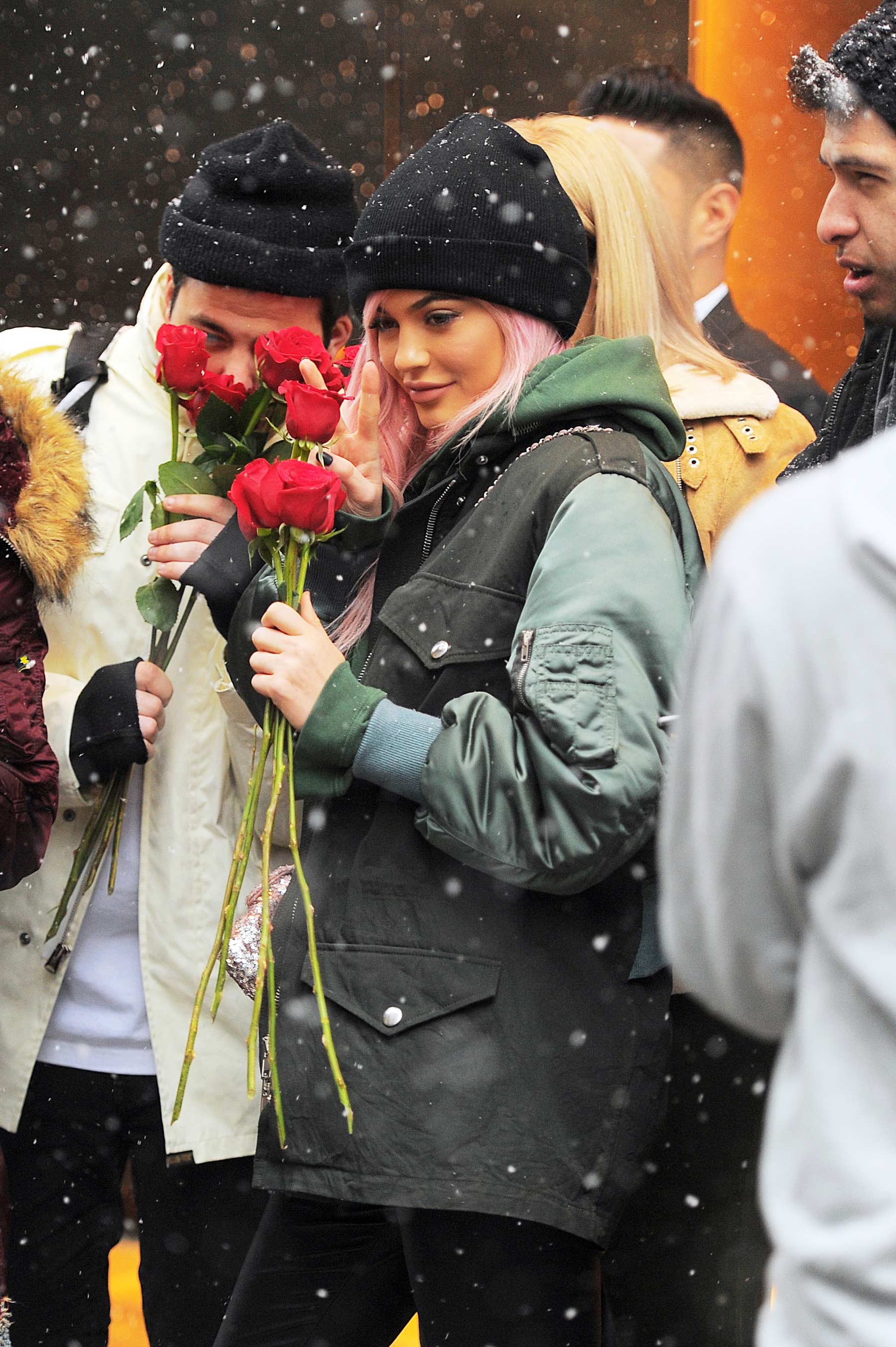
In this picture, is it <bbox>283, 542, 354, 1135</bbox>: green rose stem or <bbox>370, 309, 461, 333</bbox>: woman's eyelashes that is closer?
<bbox>283, 542, 354, 1135</bbox>: green rose stem

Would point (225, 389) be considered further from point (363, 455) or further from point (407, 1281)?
point (407, 1281)

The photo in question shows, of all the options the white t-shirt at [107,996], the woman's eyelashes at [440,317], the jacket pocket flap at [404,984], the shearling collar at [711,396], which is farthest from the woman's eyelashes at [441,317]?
the white t-shirt at [107,996]

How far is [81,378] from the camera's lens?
248 centimetres

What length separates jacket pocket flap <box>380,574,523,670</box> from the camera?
181 cm

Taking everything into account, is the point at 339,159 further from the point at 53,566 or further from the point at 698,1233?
the point at 698,1233

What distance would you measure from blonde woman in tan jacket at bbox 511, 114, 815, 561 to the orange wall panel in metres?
1.50

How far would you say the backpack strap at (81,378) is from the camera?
8.05 ft

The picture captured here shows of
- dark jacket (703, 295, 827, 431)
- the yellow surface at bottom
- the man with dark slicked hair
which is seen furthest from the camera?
the yellow surface at bottom

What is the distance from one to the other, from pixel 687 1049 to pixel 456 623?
816 mm

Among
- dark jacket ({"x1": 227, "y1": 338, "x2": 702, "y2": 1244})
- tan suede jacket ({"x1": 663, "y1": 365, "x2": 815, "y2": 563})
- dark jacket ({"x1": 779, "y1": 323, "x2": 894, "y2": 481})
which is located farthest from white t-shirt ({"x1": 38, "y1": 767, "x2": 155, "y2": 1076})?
dark jacket ({"x1": 779, "y1": 323, "x2": 894, "y2": 481})

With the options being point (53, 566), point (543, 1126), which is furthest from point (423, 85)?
point (543, 1126)

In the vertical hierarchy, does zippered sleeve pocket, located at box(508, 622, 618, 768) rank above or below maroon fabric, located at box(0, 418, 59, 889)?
above

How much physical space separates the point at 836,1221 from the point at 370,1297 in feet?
4.03

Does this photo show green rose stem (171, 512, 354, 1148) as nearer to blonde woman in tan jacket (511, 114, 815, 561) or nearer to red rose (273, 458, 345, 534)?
red rose (273, 458, 345, 534)
